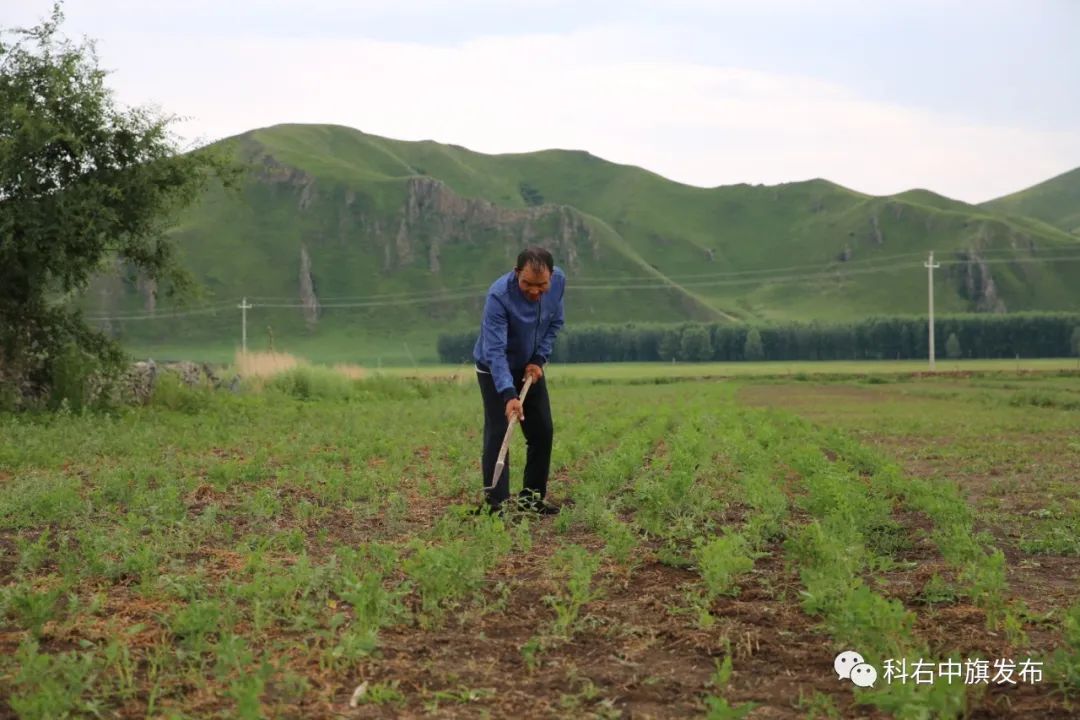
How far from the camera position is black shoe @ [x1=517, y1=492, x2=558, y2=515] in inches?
387

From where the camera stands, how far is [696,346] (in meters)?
121

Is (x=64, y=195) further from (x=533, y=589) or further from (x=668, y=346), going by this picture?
(x=668, y=346)

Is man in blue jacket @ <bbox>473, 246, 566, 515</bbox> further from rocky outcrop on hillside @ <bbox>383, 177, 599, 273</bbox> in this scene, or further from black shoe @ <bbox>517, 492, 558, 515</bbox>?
rocky outcrop on hillside @ <bbox>383, 177, 599, 273</bbox>

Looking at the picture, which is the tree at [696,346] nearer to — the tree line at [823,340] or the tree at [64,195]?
the tree line at [823,340]

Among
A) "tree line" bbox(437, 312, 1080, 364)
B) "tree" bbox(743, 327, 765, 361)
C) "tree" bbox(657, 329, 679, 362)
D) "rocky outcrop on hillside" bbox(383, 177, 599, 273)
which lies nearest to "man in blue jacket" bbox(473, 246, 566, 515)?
"tree line" bbox(437, 312, 1080, 364)

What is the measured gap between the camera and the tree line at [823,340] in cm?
11644

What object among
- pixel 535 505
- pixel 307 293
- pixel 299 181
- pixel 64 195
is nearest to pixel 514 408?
pixel 535 505

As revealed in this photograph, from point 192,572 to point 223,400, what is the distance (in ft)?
63.9

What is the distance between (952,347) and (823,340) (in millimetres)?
12788

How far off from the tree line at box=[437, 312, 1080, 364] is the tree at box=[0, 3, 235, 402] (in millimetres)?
91483

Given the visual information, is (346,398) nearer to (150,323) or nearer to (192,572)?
(192,572)

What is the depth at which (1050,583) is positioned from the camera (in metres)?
7.41

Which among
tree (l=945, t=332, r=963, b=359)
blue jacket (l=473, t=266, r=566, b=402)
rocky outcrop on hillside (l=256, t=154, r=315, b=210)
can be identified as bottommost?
tree (l=945, t=332, r=963, b=359)

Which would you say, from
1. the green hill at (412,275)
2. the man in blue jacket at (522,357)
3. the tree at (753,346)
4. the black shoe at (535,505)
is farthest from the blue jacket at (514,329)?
the green hill at (412,275)
